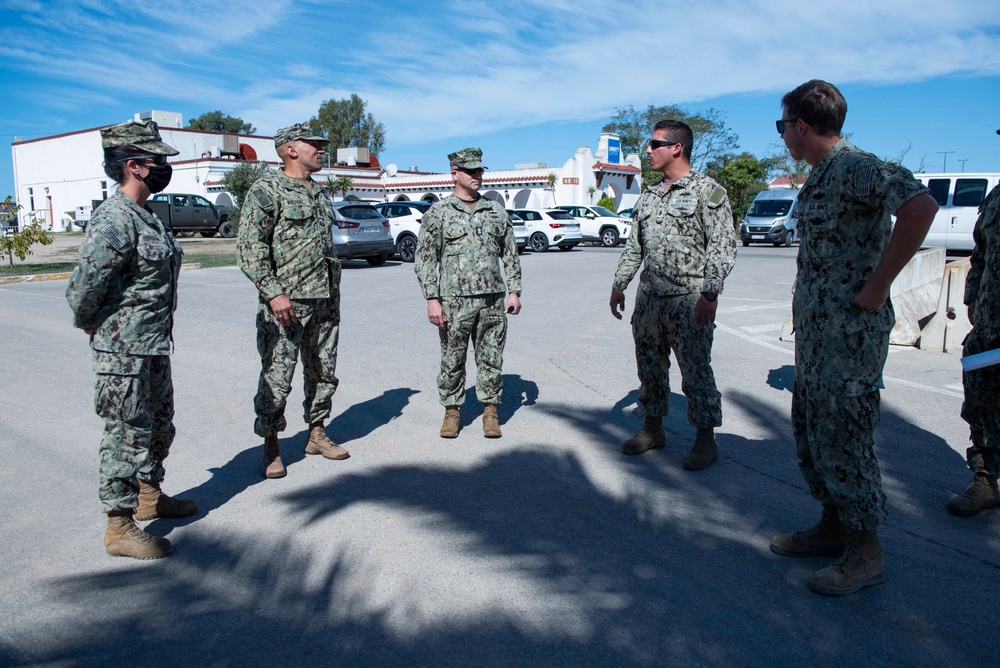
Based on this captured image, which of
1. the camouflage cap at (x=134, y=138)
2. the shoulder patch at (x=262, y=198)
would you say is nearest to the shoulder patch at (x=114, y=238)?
the camouflage cap at (x=134, y=138)

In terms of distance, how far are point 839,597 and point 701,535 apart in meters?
0.70

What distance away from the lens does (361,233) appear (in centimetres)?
1800

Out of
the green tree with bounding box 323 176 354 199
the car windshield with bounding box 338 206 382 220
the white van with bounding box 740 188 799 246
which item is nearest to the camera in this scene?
the car windshield with bounding box 338 206 382 220

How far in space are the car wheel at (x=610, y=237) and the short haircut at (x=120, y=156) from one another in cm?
2626

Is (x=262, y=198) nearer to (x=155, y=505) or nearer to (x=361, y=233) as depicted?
(x=155, y=505)

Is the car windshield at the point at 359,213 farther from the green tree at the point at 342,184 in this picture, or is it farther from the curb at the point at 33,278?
the green tree at the point at 342,184

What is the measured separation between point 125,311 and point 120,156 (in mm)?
709

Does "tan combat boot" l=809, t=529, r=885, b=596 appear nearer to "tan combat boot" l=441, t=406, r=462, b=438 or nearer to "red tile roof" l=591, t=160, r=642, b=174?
"tan combat boot" l=441, t=406, r=462, b=438

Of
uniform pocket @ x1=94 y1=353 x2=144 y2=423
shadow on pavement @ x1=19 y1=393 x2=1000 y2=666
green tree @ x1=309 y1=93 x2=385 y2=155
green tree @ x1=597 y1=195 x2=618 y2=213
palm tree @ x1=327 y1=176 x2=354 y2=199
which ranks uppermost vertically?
green tree @ x1=309 y1=93 x2=385 y2=155

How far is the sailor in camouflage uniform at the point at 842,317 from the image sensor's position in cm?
298

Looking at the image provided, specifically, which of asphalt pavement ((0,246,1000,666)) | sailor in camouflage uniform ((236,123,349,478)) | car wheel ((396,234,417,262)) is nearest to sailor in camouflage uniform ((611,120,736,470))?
asphalt pavement ((0,246,1000,666))

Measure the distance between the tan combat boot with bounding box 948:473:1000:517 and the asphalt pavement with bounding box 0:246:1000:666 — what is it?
0.20 feet

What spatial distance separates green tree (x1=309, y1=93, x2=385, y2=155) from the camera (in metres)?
73.2

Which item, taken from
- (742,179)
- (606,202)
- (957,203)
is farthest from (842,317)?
(742,179)
